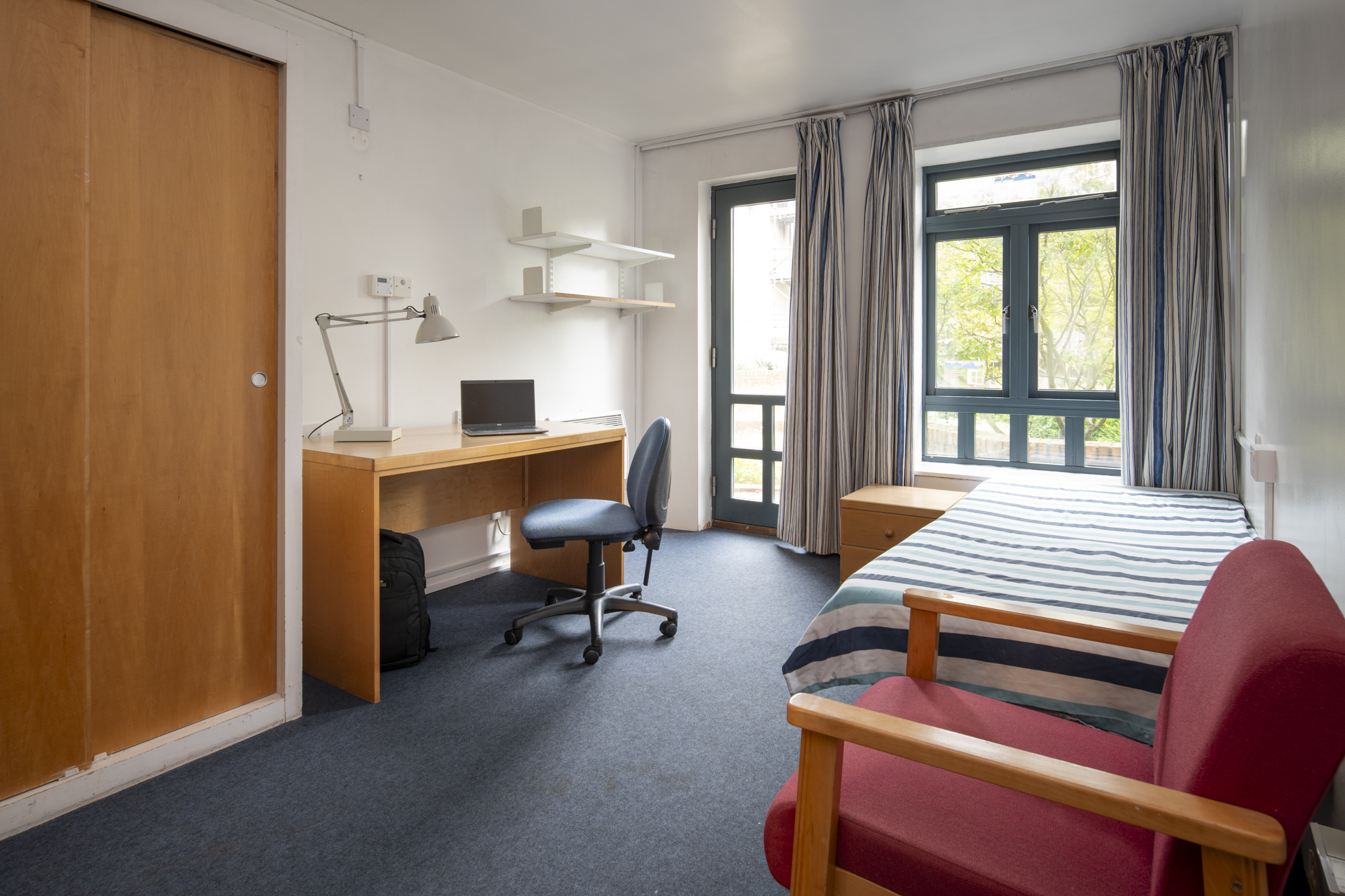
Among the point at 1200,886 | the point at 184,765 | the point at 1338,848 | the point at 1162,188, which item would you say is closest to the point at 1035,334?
the point at 1162,188

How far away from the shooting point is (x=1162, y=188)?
3020 mm

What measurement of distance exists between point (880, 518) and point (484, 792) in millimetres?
2141

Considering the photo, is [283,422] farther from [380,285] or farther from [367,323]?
[380,285]

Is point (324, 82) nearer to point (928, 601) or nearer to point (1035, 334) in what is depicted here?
point (928, 601)

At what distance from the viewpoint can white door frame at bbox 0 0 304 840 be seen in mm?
1863

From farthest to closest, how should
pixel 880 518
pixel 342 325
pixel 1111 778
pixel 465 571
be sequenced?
pixel 465 571
pixel 880 518
pixel 342 325
pixel 1111 778

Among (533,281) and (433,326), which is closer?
(433,326)

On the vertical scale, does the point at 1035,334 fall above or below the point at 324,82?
below

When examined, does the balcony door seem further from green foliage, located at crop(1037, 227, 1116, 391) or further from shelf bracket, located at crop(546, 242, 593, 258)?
green foliage, located at crop(1037, 227, 1116, 391)

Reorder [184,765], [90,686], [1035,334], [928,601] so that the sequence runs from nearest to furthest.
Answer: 1. [928,601]
2. [90,686]
3. [184,765]
4. [1035,334]

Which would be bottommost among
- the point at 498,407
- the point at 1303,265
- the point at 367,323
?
the point at 498,407

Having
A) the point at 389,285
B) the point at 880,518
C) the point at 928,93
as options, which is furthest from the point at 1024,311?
the point at 389,285

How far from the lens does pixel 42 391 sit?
64.1 inches

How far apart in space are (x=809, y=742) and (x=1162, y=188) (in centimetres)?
317
